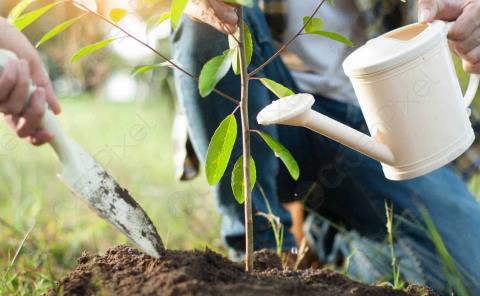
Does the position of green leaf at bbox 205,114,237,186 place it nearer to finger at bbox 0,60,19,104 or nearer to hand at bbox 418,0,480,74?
finger at bbox 0,60,19,104

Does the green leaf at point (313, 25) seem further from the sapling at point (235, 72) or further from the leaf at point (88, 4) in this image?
the leaf at point (88, 4)

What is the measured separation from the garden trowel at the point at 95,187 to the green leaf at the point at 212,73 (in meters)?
0.20

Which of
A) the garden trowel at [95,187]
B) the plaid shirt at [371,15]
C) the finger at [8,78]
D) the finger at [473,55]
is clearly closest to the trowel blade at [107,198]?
the garden trowel at [95,187]

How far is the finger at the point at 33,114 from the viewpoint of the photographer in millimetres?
997

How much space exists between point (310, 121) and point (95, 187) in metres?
0.35

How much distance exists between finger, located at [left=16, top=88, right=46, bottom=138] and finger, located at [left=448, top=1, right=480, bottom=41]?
784 mm

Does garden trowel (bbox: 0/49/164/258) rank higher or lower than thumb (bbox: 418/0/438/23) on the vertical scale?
lower

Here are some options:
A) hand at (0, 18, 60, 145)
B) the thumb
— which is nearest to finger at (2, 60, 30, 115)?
hand at (0, 18, 60, 145)

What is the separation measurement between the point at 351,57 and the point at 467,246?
942mm

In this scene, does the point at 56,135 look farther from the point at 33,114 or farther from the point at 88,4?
the point at 88,4

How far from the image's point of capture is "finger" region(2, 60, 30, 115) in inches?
38.5

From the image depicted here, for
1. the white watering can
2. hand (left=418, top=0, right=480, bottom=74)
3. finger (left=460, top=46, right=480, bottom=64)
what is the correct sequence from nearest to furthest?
the white watering can < hand (left=418, top=0, right=480, bottom=74) < finger (left=460, top=46, right=480, bottom=64)

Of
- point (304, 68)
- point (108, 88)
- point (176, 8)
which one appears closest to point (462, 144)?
point (176, 8)

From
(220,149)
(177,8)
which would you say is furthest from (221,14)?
(220,149)
